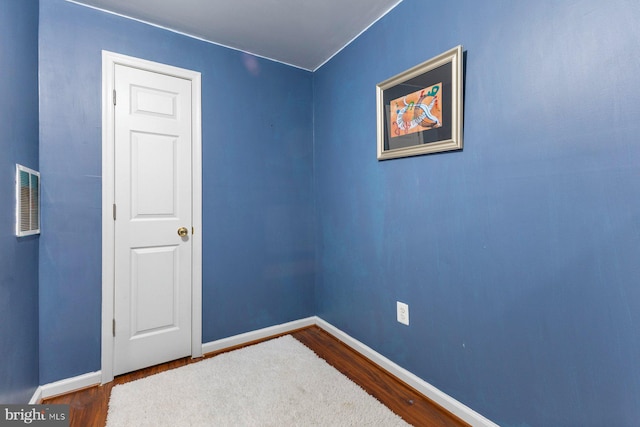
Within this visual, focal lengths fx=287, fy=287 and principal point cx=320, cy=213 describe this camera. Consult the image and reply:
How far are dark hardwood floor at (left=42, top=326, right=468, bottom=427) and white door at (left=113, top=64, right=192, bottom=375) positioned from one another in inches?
5.9

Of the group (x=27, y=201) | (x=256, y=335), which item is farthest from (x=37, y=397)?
(x=256, y=335)

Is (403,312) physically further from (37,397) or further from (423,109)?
(37,397)

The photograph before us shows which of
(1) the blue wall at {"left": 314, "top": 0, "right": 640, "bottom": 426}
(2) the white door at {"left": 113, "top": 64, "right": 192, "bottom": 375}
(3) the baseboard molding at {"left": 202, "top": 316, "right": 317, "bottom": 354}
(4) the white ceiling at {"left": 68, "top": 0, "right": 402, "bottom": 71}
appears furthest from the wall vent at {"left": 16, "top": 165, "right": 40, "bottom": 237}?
(1) the blue wall at {"left": 314, "top": 0, "right": 640, "bottom": 426}

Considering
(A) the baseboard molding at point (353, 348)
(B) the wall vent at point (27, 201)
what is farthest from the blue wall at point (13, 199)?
(A) the baseboard molding at point (353, 348)

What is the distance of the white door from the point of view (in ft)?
6.23

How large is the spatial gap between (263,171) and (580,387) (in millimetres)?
2250

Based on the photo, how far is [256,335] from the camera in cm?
240

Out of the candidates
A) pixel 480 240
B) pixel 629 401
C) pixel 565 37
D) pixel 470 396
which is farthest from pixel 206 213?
pixel 629 401

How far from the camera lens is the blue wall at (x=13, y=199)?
1.24 m

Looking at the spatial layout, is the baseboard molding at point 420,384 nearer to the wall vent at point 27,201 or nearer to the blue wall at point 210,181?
the blue wall at point 210,181

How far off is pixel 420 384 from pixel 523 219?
1.12m

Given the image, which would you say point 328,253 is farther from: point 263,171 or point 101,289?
point 101,289

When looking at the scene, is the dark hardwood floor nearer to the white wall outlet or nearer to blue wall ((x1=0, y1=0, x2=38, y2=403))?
blue wall ((x1=0, y1=0, x2=38, y2=403))

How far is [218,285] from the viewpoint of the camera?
88.7 inches
